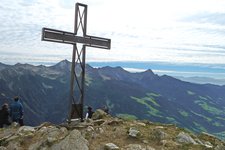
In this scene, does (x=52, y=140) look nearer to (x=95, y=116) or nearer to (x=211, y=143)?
(x=95, y=116)

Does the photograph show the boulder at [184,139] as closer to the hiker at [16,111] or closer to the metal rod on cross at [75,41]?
the metal rod on cross at [75,41]

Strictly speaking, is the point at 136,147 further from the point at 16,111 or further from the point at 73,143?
the point at 16,111

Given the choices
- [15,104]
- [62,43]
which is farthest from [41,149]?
[15,104]

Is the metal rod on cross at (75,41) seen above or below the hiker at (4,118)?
above

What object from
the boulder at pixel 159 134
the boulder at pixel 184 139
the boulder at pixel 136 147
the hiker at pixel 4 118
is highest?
the boulder at pixel 159 134

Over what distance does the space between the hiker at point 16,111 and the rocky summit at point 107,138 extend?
15.5 ft

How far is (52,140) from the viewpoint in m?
20.9

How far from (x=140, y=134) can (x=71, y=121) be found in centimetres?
551

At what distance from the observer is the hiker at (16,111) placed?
29000mm

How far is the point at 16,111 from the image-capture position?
96.1 feet

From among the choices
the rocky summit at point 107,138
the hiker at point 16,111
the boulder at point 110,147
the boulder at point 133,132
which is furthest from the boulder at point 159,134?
the hiker at point 16,111

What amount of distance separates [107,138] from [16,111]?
1132 centimetres

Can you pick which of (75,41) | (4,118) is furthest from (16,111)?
(75,41)

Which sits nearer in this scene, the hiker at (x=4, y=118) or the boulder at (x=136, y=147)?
the boulder at (x=136, y=147)
